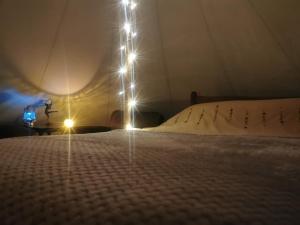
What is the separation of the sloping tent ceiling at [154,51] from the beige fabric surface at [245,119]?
481mm

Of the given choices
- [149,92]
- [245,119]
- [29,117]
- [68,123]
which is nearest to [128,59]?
[149,92]

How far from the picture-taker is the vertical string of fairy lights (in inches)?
116

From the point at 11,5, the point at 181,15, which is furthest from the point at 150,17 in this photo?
the point at 11,5

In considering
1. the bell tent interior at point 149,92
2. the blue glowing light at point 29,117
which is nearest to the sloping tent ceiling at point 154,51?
the bell tent interior at point 149,92

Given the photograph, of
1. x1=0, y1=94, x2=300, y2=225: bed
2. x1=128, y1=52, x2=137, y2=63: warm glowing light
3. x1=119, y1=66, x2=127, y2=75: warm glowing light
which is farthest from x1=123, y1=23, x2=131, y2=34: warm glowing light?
x1=0, y1=94, x2=300, y2=225: bed

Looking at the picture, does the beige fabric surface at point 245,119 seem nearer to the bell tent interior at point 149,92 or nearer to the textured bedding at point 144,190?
the bell tent interior at point 149,92

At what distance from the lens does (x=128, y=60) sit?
3104 mm

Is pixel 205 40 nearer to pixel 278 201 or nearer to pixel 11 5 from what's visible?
pixel 11 5

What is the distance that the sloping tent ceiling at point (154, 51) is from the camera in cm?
247

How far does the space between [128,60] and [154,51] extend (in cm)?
29

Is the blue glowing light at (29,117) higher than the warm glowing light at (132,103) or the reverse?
the reverse

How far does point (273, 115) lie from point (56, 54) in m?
1.99

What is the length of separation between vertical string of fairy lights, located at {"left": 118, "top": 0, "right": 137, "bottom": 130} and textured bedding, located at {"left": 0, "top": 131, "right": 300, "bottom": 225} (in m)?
2.12

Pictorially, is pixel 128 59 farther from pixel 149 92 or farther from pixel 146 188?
pixel 146 188
